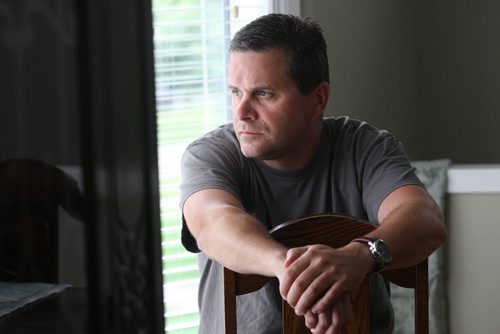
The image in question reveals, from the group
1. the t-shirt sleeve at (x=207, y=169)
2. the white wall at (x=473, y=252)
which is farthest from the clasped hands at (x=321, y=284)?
the white wall at (x=473, y=252)

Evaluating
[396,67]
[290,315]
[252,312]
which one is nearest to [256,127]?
[252,312]

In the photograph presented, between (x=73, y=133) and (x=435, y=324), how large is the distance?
2714 mm

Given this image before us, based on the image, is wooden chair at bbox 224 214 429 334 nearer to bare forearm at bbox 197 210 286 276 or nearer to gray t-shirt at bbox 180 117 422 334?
bare forearm at bbox 197 210 286 276

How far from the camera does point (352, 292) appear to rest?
136cm

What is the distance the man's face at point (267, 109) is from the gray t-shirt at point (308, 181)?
47 millimetres

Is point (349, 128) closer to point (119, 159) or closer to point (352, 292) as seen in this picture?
point (352, 292)

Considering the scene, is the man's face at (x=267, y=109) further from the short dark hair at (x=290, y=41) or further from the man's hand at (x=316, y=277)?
the man's hand at (x=316, y=277)

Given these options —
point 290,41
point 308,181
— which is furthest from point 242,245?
point 290,41

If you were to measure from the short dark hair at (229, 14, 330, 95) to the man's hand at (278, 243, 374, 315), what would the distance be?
59 centimetres

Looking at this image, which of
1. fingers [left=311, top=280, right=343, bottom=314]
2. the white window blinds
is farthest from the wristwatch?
the white window blinds

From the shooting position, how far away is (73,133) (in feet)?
0.71

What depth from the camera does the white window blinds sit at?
2479 mm

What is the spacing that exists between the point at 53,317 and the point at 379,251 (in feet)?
4.00

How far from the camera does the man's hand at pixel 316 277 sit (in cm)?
130
